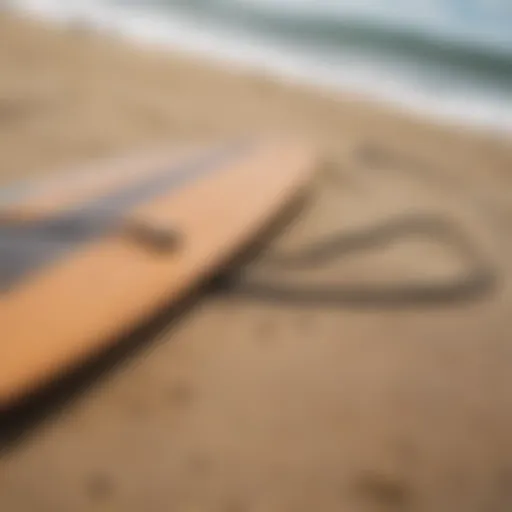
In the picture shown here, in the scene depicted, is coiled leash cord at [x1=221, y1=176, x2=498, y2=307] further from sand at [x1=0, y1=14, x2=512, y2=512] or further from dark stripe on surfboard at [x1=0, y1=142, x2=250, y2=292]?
dark stripe on surfboard at [x1=0, y1=142, x2=250, y2=292]

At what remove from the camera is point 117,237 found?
1.00 metres

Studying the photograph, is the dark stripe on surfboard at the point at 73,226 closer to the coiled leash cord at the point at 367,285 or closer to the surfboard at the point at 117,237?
the surfboard at the point at 117,237

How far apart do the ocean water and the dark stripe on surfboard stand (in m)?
0.67

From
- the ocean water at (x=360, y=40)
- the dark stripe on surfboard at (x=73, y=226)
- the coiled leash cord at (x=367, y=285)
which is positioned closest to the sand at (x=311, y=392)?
the coiled leash cord at (x=367, y=285)

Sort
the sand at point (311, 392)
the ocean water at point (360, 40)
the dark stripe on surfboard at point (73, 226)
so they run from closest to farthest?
the sand at point (311, 392), the dark stripe on surfboard at point (73, 226), the ocean water at point (360, 40)

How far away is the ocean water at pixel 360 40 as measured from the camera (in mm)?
1720

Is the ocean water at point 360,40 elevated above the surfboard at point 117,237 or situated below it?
above

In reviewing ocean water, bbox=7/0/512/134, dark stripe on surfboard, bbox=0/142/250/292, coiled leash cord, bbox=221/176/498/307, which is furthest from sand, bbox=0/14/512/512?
ocean water, bbox=7/0/512/134

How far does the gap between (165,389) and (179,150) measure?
514 millimetres

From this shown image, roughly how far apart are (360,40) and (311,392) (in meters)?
1.16

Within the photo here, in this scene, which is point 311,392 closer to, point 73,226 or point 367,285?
point 367,285

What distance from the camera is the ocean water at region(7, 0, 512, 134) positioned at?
1720 millimetres

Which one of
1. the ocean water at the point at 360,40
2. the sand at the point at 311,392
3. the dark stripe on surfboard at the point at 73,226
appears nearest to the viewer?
the sand at the point at 311,392

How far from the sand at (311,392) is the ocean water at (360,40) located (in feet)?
1.20
